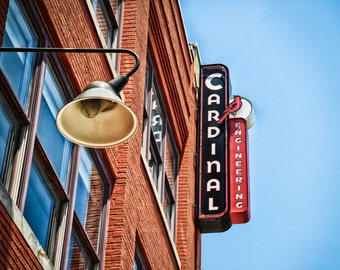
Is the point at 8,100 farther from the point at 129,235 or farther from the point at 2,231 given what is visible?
the point at 129,235

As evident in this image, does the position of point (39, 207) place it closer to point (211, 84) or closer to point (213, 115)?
point (213, 115)

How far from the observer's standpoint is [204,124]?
85.1 feet

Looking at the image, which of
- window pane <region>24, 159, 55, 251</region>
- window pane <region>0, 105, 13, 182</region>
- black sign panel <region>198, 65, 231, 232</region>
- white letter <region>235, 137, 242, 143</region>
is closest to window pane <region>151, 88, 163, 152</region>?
black sign panel <region>198, 65, 231, 232</region>

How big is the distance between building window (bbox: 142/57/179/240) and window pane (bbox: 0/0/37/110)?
6377 millimetres

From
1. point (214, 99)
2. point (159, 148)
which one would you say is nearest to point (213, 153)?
point (214, 99)

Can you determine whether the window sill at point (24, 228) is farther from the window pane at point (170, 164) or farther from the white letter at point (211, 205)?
the white letter at point (211, 205)

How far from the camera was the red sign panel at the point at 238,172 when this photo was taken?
24125 millimetres

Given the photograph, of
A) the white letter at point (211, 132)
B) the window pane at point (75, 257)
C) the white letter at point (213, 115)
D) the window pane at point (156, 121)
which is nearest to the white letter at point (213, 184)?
the white letter at point (211, 132)

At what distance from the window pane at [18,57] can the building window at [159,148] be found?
6.38 m

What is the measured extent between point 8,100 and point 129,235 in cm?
503

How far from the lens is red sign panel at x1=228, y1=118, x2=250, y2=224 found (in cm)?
2412

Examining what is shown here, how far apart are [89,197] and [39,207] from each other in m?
2.70

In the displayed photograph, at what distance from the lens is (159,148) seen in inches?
846

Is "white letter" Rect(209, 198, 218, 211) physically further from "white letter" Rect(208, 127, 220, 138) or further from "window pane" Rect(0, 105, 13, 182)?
"window pane" Rect(0, 105, 13, 182)
